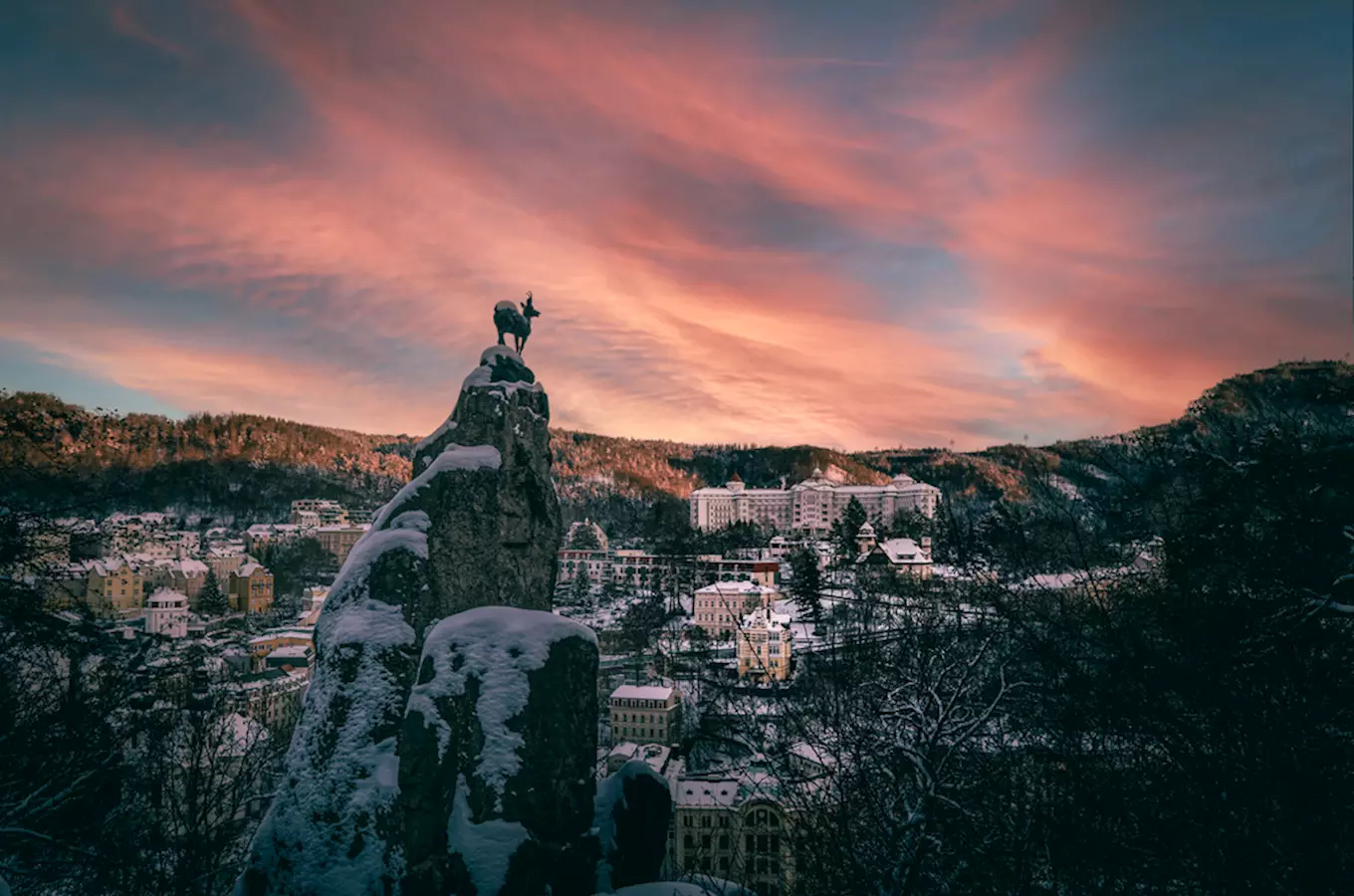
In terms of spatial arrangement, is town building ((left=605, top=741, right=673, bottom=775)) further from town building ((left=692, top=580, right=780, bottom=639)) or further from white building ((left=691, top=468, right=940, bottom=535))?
white building ((left=691, top=468, right=940, bottom=535))

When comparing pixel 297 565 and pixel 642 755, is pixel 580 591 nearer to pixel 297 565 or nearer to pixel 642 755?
pixel 642 755

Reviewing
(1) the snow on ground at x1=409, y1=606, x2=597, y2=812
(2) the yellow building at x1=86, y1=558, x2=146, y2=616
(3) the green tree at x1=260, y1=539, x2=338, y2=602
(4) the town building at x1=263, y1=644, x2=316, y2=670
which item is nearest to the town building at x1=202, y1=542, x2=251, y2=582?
(3) the green tree at x1=260, y1=539, x2=338, y2=602

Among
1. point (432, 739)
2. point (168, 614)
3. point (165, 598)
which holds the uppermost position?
point (432, 739)

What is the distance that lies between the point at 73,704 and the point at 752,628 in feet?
119

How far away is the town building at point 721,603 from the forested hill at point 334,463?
78.4 ft

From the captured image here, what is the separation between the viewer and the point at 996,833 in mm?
5457

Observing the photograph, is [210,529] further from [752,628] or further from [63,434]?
[63,434]

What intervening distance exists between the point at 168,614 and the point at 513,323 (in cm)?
6517

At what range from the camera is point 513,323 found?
10180 mm

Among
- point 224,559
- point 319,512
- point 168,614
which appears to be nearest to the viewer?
point 168,614

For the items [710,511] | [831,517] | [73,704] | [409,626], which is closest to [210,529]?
[710,511]

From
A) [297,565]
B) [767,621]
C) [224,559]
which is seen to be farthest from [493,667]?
[224,559]

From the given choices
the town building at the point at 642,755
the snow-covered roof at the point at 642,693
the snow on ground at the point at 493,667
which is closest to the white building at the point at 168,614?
the snow-covered roof at the point at 642,693

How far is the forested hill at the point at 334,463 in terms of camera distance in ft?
16.9
